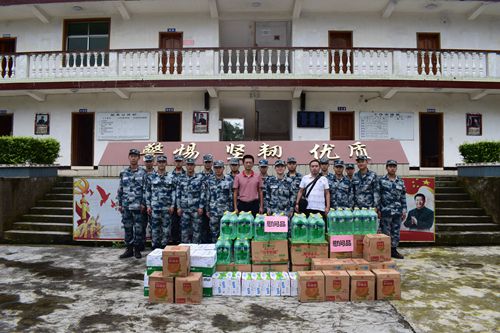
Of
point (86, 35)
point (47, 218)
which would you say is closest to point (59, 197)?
point (47, 218)

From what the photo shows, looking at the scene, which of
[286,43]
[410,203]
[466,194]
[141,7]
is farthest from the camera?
[286,43]

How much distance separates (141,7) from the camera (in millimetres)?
12891

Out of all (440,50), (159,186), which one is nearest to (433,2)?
(440,50)

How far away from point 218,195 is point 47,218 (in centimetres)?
474

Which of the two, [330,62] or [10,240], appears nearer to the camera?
[10,240]

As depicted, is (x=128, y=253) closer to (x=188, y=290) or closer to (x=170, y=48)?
(x=188, y=290)

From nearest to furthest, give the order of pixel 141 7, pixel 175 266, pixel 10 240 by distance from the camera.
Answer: pixel 175 266
pixel 10 240
pixel 141 7

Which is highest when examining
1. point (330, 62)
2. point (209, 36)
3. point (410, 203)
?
point (209, 36)

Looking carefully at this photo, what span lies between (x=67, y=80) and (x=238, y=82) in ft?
18.8

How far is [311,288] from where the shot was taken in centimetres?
445

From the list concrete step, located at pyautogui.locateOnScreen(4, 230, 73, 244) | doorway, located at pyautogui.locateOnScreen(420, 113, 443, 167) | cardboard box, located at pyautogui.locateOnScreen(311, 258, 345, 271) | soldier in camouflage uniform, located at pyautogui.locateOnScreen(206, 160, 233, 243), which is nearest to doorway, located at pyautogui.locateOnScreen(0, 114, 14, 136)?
concrete step, located at pyautogui.locateOnScreen(4, 230, 73, 244)

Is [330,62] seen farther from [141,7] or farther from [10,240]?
[10,240]

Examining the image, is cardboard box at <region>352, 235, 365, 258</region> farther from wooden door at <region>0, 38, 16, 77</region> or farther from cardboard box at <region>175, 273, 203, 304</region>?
wooden door at <region>0, 38, 16, 77</region>

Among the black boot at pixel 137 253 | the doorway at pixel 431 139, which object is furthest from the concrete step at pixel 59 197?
the doorway at pixel 431 139
